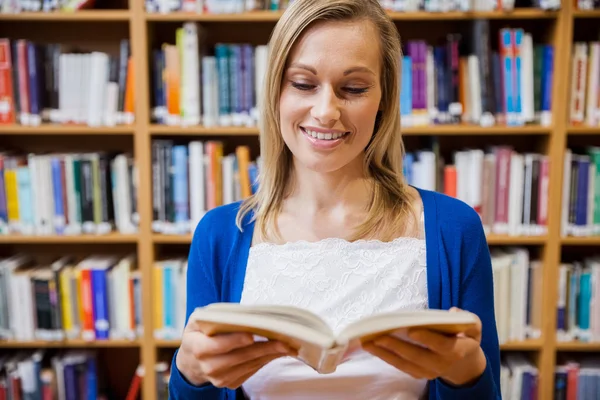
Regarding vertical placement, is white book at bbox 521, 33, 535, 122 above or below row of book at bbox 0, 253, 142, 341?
above

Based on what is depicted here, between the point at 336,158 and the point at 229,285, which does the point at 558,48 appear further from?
the point at 229,285

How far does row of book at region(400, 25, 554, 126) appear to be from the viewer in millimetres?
1980

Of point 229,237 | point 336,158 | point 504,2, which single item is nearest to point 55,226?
point 229,237

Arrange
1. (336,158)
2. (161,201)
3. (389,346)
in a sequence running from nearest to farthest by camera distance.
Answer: (389,346) < (336,158) < (161,201)

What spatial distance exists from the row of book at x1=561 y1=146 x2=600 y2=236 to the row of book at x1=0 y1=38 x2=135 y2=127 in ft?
5.22

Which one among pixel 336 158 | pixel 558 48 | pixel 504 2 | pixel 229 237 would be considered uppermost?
pixel 504 2

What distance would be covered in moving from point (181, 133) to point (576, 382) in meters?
1.75

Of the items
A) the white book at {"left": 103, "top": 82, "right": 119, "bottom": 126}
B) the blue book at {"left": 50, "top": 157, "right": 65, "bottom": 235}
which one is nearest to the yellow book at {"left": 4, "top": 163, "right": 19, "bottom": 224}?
the blue book at {"left": 50, "top": 157, "right": 65, "bottom": 235}

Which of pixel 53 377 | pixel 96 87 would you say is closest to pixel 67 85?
pixel 96 87

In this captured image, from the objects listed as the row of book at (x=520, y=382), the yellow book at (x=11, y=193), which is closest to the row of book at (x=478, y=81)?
the row of book at (x=520, y=382)

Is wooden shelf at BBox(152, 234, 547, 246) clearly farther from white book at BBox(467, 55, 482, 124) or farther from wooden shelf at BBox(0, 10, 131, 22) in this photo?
wooden shelf at BBox(0, 10, 131, 22)

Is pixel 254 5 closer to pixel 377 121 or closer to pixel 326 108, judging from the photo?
pixel 377 121

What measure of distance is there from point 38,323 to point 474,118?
1777 millimetres

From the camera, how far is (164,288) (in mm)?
2121
